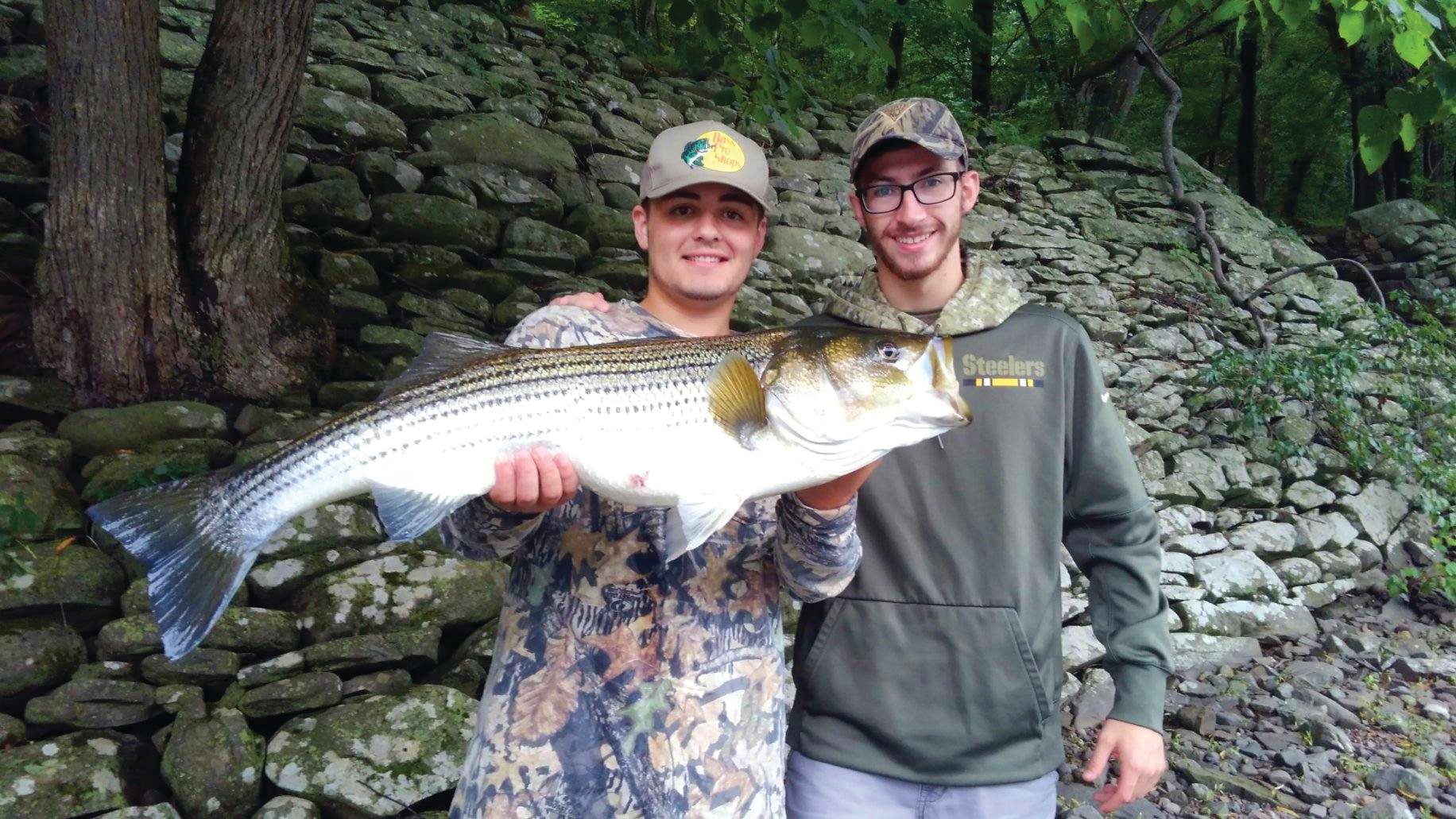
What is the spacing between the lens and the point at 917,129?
2883 millimetres

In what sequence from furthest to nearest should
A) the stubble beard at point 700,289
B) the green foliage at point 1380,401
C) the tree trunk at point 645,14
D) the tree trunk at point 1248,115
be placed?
the tree trunk at point 1248,115, the tree trunk at point 645,14, the green foliage at point 1380,401, the stubble beard at point 700,289

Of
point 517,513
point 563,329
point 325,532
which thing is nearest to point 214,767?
point 325,532

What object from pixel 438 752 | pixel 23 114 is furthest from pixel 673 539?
pixel 23 114

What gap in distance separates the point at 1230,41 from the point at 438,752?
26376mm

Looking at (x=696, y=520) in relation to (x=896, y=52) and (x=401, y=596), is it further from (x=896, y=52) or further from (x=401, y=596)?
(x=896, y=52)

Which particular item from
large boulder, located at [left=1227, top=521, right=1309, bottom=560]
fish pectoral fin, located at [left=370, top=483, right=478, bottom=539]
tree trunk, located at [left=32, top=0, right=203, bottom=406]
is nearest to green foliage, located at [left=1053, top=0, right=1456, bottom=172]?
fish pectoral fin, located at [left=370, top=483, right=478, bottom=539]

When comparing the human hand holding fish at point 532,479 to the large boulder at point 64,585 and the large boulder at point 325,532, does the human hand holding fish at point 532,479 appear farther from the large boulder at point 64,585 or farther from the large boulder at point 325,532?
the large boulder at point 64,585

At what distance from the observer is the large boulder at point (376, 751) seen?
11.7 ft

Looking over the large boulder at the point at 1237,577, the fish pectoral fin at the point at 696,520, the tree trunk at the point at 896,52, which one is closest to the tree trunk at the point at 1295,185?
the tree trunk at the point at 896,52

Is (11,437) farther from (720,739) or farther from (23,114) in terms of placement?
(720,739)

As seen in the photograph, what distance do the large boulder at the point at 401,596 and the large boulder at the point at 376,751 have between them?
448 mm

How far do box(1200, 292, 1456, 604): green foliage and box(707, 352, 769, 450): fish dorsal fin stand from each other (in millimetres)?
8856

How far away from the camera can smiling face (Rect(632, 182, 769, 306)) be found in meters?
→ 2.74

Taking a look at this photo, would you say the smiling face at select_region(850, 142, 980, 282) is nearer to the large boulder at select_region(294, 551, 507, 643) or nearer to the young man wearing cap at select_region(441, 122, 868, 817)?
the young man wearing cap at select_region(441, 122, 868, 817)
